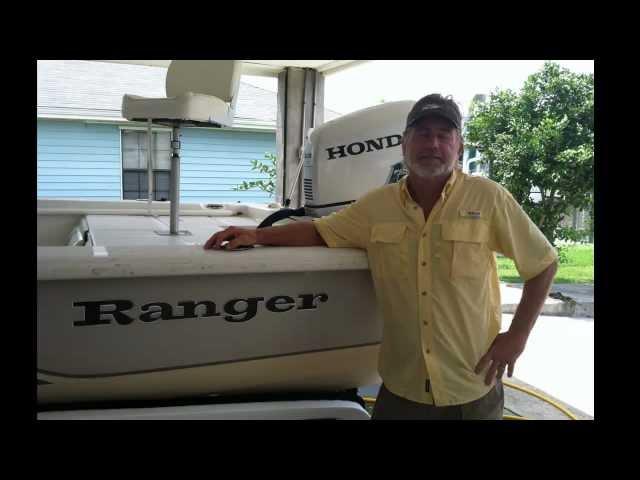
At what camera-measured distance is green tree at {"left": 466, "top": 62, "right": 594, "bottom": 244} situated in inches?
354

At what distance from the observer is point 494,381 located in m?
1.77

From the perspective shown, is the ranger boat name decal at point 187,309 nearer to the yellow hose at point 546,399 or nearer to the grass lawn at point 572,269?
the yellow hose at point 546,399

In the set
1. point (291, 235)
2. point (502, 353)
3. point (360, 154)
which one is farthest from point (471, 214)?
point (360, 154)

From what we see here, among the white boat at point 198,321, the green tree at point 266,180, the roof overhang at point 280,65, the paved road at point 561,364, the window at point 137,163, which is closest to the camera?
the white boat at point 198,321

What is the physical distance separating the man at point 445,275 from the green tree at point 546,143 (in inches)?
311

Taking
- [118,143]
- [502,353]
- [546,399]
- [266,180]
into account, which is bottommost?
[546,399]

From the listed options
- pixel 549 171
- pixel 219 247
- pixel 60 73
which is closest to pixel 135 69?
pixel 60 73

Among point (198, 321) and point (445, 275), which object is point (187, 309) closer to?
point (198, 321)

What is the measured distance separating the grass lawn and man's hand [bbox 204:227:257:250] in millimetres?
7517

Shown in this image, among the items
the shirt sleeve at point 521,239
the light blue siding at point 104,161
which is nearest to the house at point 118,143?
the light blue siding at point 104,161

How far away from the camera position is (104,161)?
880 cm

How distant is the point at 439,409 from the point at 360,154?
120 centimetres

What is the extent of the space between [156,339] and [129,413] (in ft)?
0.83

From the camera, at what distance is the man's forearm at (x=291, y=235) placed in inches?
72.9
